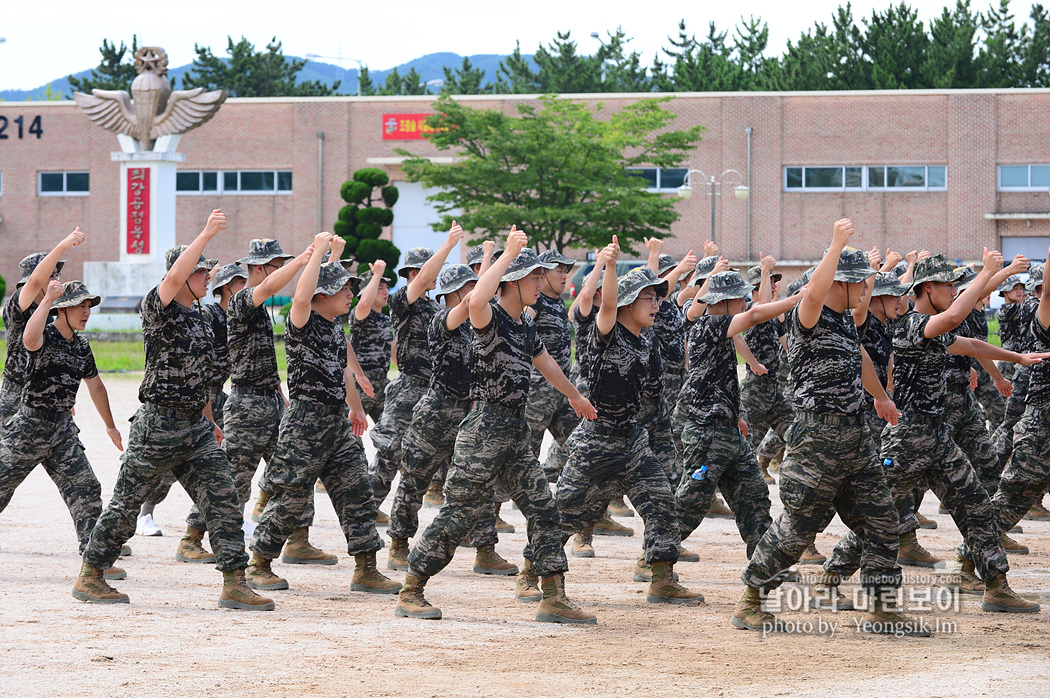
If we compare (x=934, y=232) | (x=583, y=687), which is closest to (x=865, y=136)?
(x=934, y=232)

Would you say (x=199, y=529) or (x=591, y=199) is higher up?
(x=591, y=199)

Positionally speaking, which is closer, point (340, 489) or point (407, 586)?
point (407, 586)

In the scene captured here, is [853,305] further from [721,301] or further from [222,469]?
[222,469]

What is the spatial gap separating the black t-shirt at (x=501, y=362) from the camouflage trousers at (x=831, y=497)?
1.65 meters

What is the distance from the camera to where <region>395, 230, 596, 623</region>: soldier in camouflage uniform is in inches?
291

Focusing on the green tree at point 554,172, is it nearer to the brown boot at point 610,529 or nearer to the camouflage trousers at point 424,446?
the brown boot at point 610,529

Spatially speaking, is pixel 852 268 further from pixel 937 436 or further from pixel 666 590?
pixel 666 590

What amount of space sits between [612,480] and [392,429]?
3.28 meters

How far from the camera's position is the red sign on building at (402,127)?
4950 cm

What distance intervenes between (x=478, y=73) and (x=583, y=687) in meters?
71.2

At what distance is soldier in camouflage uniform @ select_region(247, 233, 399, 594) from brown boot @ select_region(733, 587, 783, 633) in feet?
7.86

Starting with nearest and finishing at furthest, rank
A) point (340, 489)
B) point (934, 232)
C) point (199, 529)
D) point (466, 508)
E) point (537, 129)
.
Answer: point (466, 508) → point (340, 489) → point (199, 529) → point (537, 129) → point (934, 232)

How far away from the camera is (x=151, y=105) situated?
3944 cm

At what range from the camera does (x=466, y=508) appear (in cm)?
744
